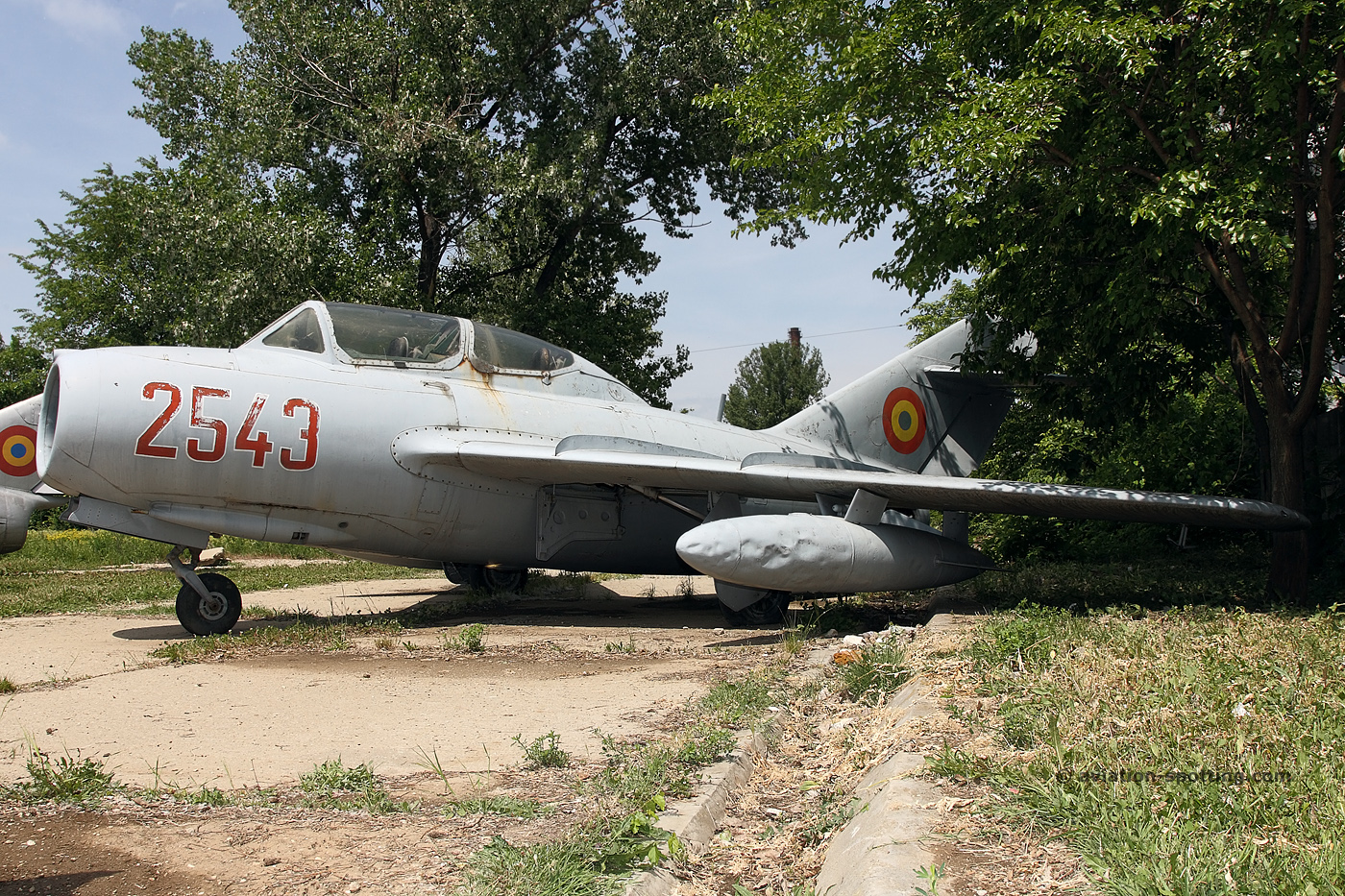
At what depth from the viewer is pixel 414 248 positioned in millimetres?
22047

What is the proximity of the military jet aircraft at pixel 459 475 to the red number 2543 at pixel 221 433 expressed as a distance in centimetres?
2

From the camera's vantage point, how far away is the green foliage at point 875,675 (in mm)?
5926

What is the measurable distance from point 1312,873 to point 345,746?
161 inches

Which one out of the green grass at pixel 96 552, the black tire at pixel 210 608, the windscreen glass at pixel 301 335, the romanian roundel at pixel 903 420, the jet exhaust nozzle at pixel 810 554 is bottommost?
the green grass at pixel 96 552

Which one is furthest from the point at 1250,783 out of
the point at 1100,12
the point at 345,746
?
the point at 1100,12

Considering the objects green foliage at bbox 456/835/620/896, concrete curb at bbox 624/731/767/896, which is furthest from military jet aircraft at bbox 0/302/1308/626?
green foliage at bbox 456/835/620/896

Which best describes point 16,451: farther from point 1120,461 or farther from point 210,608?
point 1120,461

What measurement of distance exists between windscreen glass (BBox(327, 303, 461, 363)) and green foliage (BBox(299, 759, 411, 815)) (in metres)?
5.90

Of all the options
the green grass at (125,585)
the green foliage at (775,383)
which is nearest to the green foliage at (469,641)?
the green grass at (125,585)

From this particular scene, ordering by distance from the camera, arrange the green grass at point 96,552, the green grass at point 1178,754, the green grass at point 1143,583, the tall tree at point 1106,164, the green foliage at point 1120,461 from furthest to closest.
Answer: the green grass at point 96,552 → the green foliage at point 1120,461 → the green grass at point 1143,583 → the tall tree at point 1106,164 → the green grass at point 1178,754

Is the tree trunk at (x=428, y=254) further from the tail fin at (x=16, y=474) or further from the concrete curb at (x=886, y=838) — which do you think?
the concrete curb at (x=886, y=838)

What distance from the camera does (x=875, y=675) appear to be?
619 cm

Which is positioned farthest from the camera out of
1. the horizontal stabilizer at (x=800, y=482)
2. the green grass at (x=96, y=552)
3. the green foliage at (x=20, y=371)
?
the green foliage at (x=20, y=371)

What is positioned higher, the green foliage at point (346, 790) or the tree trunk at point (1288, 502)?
the tree trunk at point (1288, 502)
